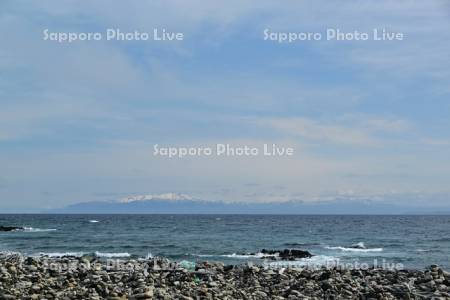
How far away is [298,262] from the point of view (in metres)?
32.3

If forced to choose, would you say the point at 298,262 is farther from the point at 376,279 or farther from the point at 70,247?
the point at 70,247

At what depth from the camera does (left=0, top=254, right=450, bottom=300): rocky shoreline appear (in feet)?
49.2

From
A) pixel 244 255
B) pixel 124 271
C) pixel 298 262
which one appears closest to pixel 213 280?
pixel 124 271

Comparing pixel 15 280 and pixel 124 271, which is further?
pixel 124 271

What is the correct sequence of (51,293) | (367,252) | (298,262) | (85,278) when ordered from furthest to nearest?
(367,252) → (298,262) → (85,278) → (51,293)

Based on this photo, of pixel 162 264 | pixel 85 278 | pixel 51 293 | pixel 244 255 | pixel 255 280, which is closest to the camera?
pixel 51 293

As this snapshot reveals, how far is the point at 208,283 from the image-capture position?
17703mm

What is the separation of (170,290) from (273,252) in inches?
895

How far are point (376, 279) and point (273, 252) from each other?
18488 millimetres

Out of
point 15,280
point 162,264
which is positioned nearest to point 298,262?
point 162,264

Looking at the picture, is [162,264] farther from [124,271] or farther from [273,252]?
[273,252]

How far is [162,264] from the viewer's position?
23.0 meters

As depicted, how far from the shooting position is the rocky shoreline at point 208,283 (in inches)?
591

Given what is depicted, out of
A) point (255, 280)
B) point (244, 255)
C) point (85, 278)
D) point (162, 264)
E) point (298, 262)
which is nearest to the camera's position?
point (85, 278)
